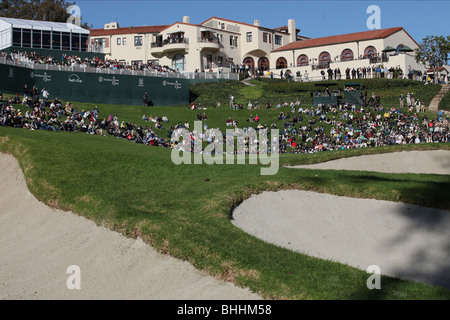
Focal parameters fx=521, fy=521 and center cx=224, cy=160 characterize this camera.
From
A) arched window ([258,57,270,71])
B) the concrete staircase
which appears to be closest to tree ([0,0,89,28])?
arched window ([258,57,270,71])

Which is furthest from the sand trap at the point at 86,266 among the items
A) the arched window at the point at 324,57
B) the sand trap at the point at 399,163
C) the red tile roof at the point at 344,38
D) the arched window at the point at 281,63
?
the arched window at the point at 281,63

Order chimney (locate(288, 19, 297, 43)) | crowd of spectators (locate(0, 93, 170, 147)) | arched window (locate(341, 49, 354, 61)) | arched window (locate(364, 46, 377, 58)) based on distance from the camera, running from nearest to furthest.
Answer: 1. crowd of spectators (locate(0, 93, 170, 147))
2. arched window (locate(364, 46, 377, 58))
3. arched window (locate(341, 49, 354, 61))
4. chimney (locate(288, 19, 297, 43))

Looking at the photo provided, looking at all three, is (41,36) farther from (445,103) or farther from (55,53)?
(445,103)

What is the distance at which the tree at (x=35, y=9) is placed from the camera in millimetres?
90438

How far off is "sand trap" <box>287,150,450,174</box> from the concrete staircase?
22.6 m

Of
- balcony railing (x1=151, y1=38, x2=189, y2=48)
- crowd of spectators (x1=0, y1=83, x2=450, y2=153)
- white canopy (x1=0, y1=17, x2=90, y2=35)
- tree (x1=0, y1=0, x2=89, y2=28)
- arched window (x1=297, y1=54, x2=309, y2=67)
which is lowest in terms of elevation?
crowd of spectators (x1=0, y1=83, x2=450, y2=153)

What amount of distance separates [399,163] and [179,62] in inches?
2097

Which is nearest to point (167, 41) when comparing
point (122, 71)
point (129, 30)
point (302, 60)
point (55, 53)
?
point (129, 30)

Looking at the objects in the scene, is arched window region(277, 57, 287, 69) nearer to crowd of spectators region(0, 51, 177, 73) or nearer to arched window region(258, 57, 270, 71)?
arched window region(258, 57, 270, 71)

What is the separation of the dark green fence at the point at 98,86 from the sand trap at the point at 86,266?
111 feet

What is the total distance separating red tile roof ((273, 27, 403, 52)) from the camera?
237 ft

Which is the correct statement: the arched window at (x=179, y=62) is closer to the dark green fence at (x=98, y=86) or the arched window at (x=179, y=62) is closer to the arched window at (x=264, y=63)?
the arched window at (x=264, y=63)
